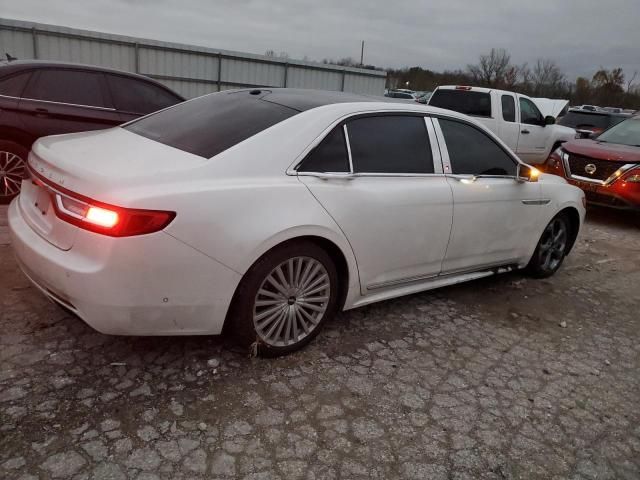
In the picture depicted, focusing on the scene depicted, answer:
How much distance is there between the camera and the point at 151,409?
8.54 ft

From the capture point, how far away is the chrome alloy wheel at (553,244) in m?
5.04

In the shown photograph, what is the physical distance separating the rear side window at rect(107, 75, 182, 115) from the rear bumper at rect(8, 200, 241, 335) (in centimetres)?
395

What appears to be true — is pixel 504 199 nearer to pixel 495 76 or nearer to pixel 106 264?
pixel 106 264

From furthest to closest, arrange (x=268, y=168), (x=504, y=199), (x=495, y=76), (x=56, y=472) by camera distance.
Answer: (x=495, y=76)
(x=504, y=199)
(x=268, y=168)
(x=56, y=472)

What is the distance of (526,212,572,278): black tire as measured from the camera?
5.01 meters

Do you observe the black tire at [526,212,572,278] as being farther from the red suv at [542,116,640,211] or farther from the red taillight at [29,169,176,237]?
the red taillight at [29,169,176,237]

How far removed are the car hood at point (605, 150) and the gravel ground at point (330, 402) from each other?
4717 mm

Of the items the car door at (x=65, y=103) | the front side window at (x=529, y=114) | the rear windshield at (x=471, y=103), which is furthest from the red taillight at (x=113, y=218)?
the front side window at (x=529, y=114)

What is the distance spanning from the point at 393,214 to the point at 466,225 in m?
0.81

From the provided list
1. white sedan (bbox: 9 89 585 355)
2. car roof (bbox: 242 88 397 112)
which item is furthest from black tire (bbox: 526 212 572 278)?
car roof (bbox: 242 88 397 112)

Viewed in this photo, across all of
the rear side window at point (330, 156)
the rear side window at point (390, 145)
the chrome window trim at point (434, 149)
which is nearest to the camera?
the rear side window at point (330, 156)

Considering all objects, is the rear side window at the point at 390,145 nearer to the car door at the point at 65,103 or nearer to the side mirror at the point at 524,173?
the side mirror at the point at 524,173

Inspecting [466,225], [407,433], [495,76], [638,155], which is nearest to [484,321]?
[466,225]

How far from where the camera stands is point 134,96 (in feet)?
21.1
